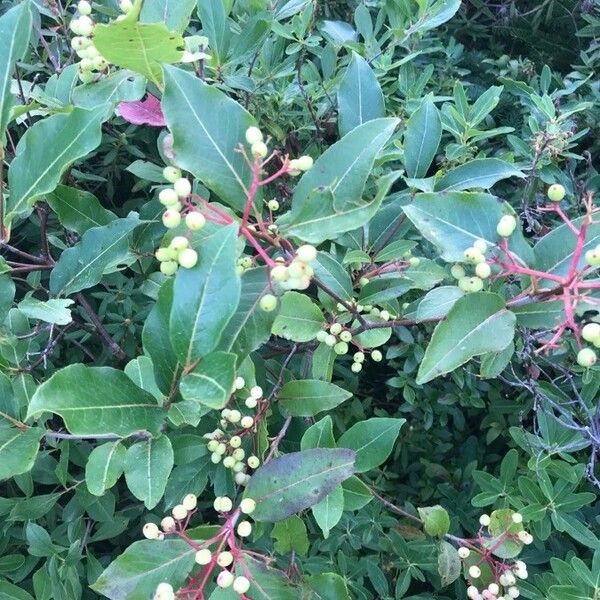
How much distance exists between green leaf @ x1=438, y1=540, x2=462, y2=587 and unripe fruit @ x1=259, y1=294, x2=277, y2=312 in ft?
2.25

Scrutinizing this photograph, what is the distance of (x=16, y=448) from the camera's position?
958mm

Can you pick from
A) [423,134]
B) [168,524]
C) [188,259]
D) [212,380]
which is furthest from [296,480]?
[423,134]

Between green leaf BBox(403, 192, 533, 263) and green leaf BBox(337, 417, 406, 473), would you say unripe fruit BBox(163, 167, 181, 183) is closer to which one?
green leaf BBox(403, 192, 533, 263)

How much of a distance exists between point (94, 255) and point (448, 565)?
2.85ft

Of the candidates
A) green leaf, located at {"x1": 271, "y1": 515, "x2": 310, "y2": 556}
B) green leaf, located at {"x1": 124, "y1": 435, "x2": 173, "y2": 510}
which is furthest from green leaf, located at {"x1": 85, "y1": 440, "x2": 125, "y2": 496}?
green leaf, located at {"x1": 271, "y1": 515, "x2": 310, "y2": 556}

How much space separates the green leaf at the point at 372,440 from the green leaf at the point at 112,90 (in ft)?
2.29

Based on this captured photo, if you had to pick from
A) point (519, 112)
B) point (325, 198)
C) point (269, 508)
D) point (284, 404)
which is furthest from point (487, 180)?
point (519, 112)

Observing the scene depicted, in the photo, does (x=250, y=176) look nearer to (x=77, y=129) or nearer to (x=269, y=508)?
(x=77, y=129)

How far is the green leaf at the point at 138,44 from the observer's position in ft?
2.63

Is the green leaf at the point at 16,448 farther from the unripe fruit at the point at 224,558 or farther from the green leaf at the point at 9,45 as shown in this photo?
the green leaf at the point at 9,45

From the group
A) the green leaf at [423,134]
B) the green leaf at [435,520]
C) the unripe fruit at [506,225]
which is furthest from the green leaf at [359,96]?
the green leaf at [435,520]

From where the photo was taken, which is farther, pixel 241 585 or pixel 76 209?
pixel 76 209

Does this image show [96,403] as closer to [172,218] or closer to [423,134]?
[172,218]

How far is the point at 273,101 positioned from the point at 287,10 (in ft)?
0.65
